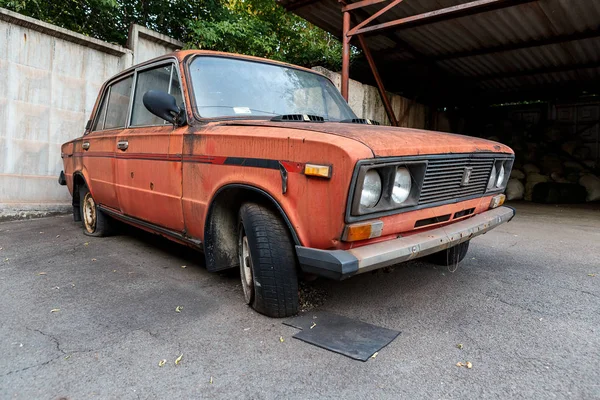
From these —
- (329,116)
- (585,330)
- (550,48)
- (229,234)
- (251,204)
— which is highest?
(550,48)

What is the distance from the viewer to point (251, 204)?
2643mm

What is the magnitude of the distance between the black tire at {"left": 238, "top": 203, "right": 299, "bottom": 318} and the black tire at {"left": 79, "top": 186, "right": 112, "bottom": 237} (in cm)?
304

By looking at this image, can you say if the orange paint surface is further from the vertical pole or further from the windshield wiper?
the vertical pole

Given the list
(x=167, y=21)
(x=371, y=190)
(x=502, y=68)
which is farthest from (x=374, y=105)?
(x=371, y=190)

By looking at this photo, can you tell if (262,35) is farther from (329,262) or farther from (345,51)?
(329,262)

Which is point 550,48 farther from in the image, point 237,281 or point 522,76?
point 237,281

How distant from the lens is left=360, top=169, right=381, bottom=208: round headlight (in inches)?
85.7

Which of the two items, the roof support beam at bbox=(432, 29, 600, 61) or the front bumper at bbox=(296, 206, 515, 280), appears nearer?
the front bumper at bbox=(296, 206, 515, 280)

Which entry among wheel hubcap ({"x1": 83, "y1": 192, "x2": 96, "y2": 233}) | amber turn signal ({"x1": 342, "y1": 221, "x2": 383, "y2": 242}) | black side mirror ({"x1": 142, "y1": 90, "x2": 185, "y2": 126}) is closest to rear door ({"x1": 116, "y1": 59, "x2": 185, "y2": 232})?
black side mirror ({"x1": 142, "y1": 90, "x2": 185, "y2": 126})

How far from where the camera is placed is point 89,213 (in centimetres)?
523

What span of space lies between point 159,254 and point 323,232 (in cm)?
275

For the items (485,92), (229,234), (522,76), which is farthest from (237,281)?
(485,92)

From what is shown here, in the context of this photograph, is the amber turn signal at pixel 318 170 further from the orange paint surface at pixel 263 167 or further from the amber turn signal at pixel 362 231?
the amber turn signal at pixel 362 231

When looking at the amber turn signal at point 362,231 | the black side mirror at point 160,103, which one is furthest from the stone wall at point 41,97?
the amber turn signal at point 362,231
